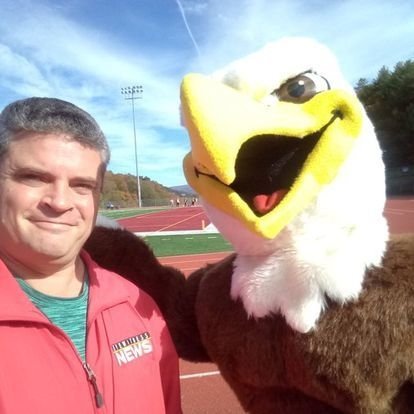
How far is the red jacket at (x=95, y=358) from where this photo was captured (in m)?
1.13

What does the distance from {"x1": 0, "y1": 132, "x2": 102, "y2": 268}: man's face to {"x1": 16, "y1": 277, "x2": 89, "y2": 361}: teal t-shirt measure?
0.28ft

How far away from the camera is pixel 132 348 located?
1.35m

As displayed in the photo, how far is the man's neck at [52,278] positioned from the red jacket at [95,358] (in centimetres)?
6

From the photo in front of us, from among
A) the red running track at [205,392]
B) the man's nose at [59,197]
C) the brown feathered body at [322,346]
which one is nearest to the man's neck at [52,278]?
the man's nose at [59,197]

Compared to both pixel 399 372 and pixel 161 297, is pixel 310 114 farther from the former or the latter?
pixel 161 297

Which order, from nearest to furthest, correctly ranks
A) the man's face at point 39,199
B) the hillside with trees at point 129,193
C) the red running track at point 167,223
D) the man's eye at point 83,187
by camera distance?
the man's face at point 39,199 < the man's eye at point 83,187 < the red running track at point 167,223 < the hillside with trees at point 129,193

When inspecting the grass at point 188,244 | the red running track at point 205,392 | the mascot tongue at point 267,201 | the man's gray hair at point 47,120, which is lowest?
the red running track at point 205,392

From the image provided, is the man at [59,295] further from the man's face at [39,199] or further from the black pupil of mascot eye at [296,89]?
the black pupil of mascot eye at [296,89]

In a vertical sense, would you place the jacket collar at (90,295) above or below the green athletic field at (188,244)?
above

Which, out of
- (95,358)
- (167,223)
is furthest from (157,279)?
(167,223)

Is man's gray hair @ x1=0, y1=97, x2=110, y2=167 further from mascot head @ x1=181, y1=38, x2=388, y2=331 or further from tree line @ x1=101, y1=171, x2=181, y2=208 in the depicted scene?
tree line @ x1=101, y1=171, x2=181, y2=208

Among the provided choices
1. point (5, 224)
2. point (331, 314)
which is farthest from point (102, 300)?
point (331, 314)

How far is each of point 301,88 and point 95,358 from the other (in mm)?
956

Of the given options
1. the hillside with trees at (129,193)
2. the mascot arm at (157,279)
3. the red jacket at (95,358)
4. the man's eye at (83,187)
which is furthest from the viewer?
the hillside with trees at (129,193)
